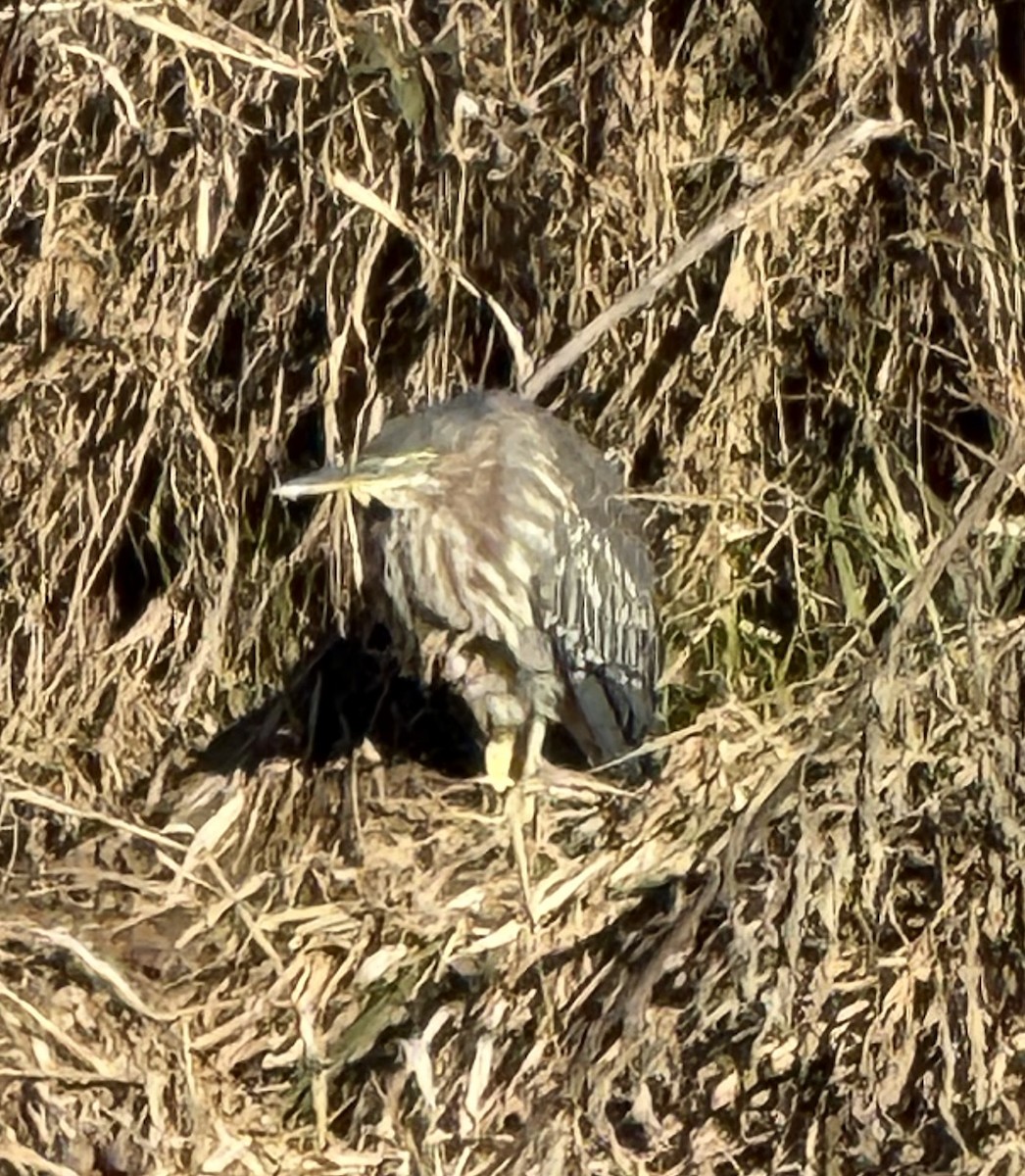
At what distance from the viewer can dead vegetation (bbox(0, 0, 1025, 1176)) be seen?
271 cm

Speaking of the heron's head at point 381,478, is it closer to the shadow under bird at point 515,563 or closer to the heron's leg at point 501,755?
the shadow under bird at point 515,563

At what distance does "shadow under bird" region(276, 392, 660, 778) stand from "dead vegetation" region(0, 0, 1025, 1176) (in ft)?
0.28

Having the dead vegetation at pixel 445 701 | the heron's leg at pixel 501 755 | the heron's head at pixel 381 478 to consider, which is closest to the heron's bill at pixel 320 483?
the heron's head at pixel 381 478

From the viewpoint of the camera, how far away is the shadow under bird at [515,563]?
2943 mm

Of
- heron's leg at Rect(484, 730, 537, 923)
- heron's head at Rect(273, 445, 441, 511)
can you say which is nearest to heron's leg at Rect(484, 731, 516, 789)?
heron's leg at Rect(484, 730, 537, 923)

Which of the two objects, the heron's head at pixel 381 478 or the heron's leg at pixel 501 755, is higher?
the heron's head at pixel 381 478

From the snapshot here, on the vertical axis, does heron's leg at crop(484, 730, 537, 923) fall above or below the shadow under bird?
below

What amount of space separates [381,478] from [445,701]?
0.39 meters

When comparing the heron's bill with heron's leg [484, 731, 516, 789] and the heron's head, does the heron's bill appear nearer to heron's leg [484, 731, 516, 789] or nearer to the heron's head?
the heron's head

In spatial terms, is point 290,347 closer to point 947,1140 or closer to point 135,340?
point 135,340

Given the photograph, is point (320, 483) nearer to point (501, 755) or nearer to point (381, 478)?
point (381, 478)

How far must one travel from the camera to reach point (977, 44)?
2926 millimetres

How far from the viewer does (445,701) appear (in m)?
3.24

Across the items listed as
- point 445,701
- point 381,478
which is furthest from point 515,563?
point 445,701
